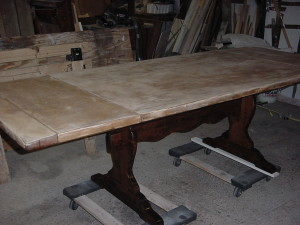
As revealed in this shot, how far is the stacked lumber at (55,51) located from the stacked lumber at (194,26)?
1.89 meters

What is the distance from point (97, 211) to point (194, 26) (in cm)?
352

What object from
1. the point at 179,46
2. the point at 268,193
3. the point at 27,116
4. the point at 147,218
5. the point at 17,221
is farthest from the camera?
the point at 179,46

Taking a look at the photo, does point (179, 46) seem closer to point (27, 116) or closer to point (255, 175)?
point (255, 175)

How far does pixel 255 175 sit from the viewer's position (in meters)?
2.45

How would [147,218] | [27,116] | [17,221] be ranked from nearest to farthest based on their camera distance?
[27,116] → [147,218] → [17,221]

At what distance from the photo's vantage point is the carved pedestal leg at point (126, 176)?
185 centimetres

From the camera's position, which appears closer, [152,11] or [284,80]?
[284,80]

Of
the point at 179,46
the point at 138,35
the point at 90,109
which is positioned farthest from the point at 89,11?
the point at 90,109

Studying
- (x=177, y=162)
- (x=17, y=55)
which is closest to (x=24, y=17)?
(x=17, y=55)

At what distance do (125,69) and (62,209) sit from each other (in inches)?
38.7

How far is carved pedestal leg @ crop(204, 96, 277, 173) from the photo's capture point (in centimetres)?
246

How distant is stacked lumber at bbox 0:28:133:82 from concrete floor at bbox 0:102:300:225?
73cm

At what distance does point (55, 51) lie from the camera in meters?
2.91

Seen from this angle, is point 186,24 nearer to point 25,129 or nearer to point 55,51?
point 55,51
